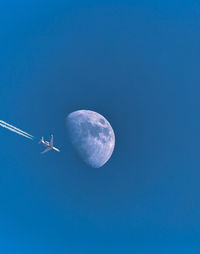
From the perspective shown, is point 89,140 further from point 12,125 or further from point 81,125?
point 12,125

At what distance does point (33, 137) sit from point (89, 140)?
63.9ft

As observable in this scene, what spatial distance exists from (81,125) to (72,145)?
663 centimetres

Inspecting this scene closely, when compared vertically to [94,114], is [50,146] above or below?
below

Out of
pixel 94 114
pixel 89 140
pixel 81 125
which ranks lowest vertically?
pixel 89 140

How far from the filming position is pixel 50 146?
53344 mm

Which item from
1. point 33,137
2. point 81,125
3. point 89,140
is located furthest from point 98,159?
point 33,137

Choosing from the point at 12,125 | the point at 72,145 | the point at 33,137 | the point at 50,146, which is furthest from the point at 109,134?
the point at 12,125

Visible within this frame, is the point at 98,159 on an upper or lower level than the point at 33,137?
lower

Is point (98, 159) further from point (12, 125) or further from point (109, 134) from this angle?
point (12, 125)

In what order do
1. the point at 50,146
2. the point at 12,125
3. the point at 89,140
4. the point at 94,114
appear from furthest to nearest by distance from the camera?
the point at 12,125 < the point at 94,114 < the point at 89,140 < the point at 50,146

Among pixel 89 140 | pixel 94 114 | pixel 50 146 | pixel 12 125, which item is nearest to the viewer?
pixel 50 146

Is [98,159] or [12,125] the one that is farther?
[12,125]

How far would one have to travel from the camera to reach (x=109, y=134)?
2387 inches

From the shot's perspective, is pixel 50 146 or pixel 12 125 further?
pixel 12 125
